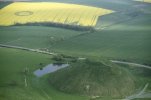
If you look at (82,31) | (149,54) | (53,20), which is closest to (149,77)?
(149,54)

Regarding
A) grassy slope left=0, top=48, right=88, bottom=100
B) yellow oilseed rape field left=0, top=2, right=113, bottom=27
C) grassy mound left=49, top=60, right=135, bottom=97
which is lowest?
grassy mound left=49, top=60, right=135, bottom=97

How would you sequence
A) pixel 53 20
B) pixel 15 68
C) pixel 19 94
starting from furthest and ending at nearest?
pixel 53 20 < pixel 15 68 < pixel 19 94

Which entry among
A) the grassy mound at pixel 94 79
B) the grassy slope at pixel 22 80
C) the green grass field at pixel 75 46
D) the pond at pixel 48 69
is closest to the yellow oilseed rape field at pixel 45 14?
the green grass field at pixel 75 46

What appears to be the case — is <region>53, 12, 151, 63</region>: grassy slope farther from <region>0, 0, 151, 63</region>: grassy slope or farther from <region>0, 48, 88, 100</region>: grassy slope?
<region>0, 48, 88, 100</region>: grassy slope

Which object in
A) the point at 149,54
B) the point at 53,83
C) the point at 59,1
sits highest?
the point at 59,1

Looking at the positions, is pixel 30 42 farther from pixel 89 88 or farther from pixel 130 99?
pixel 130 99

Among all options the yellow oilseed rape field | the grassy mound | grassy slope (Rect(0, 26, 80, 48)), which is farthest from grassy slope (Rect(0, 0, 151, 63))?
the grassy mound
